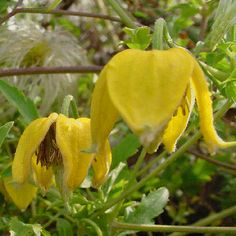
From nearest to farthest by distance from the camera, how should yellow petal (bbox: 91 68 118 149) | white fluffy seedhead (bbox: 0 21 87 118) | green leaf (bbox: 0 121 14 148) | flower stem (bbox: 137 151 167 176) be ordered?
1. yellow petal (bbox: 91 68 118 149)
2. green leaf (bbox: 0 121 14 148)
3. flower stem (bbox: 137 151 167 176)
4. white fluffy seedhead (bbox: 0 21 87 118)

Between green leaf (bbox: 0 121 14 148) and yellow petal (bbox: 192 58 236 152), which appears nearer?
yellow petal (bbox: 192 58 236 152)

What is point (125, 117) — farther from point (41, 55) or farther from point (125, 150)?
point (41, 55)

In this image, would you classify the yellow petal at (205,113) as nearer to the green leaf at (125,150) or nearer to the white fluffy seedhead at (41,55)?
the green leaf at (125,150)

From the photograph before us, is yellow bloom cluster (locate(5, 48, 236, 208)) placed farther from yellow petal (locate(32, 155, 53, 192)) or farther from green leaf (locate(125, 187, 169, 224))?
green leaf (locate(125, 187, 169, 224))

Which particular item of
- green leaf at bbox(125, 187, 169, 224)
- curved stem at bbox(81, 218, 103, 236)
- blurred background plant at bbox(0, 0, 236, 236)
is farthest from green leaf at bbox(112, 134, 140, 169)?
curved stem at bbox(81, 218, 103, 236)

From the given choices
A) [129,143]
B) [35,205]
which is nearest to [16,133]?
[35,205]

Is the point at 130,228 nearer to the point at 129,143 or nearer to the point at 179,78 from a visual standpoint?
the point at 129,143
